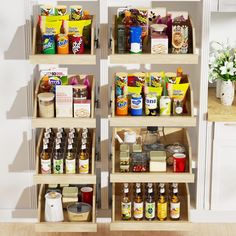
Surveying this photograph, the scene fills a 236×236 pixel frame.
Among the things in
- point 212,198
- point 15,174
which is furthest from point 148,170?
point 15,174

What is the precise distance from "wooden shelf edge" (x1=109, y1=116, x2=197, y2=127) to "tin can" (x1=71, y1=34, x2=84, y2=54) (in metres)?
0.45

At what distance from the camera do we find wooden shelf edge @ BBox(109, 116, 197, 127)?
4426 mm

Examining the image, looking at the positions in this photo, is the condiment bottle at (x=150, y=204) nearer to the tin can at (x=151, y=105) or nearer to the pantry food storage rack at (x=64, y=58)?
the tin can at (x=151, y=105)

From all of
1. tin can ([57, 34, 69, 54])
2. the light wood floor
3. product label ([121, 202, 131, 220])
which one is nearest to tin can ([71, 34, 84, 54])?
tin can ([57, 34, 69, 54])

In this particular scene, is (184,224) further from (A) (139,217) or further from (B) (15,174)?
(B) (15,174)

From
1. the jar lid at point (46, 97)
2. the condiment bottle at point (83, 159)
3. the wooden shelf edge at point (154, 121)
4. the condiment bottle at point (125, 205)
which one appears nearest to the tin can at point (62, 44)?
the jar lid at point (46, 97)

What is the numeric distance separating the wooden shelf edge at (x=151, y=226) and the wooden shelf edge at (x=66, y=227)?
14cm

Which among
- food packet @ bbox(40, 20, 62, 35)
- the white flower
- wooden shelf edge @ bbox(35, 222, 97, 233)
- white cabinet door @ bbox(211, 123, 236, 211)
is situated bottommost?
wooden shelf edge @ bbox(35, 222, 97, 233)

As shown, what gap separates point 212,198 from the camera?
484 cm

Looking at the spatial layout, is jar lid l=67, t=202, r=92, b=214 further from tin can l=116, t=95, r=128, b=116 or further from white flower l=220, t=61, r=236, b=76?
white flower l=220, t=61, r=236, b=76

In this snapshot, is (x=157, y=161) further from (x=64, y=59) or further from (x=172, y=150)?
(x=64, y=59)

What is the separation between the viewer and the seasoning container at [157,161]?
452 centimetres

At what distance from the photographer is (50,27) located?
442 centimetres

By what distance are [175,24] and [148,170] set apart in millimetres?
926
